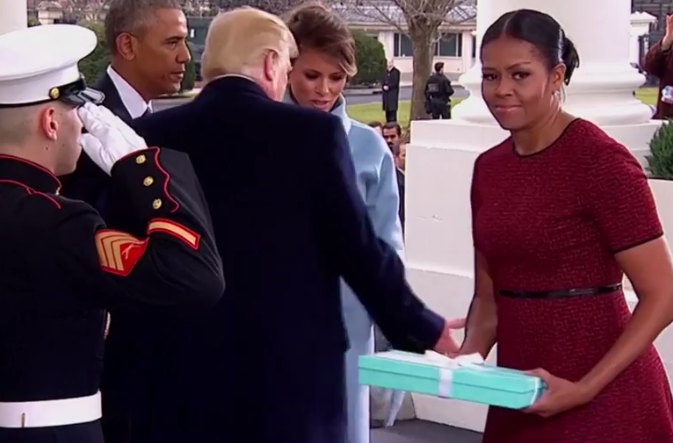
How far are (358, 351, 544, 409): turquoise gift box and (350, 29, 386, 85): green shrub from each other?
37541 mm

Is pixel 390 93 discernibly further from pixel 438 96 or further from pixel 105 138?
pixel 105 138

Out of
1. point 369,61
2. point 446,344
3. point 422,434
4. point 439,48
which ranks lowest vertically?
point 439,48

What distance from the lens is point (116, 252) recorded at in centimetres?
259

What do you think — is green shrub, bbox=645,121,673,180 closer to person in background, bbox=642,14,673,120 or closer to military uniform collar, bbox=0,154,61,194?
person in background, bbox=642,14,673,120

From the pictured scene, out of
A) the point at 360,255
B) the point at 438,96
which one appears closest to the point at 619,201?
the point at 360,255

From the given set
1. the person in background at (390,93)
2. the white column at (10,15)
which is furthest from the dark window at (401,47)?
the white column at (10,15)

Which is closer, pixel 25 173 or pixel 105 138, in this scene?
pixel 25 173

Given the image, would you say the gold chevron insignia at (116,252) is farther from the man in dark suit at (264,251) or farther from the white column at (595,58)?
the white column at (595,58)

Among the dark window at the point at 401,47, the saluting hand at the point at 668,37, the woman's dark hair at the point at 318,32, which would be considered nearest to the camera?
the woman's dark hair at the point at 318,32

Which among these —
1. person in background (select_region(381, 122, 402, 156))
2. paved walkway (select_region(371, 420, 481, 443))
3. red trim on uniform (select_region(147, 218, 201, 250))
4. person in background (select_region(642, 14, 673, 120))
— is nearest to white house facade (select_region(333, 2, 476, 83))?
person in background (select_region(381, 122, 402, 156))

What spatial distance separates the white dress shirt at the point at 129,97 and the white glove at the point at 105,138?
5.27 ft

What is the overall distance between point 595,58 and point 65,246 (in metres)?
4.58

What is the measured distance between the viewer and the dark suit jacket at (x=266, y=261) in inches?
129

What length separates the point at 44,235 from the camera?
8.40 ft
